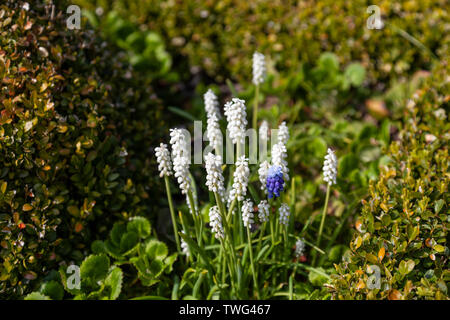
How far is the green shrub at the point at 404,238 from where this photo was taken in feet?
7.29

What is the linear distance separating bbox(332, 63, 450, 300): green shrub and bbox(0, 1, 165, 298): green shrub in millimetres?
1480

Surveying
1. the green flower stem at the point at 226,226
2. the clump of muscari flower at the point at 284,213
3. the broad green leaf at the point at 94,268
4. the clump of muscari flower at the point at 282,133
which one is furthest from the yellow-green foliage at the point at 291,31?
the broad green leaf at the point at 94,268

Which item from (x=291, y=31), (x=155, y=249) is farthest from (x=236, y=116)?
(x=291, y=31)

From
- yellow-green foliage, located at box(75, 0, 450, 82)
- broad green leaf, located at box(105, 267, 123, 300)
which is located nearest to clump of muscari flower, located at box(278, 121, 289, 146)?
broad green leaf, located at box(105, 267, 123, 300)

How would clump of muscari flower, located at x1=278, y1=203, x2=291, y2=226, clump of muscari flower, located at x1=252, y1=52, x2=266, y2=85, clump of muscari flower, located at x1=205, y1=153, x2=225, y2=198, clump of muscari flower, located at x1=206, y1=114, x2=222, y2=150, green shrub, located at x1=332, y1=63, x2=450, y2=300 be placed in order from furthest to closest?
clump of muscari flower, located at x1=252, y1=52, x2=266, y2=85
clump of muscari flower, located at x1=278, y1=203, x2=291, y2=226
clump of muscari flower, located at x1=206, y1=114, x2=222, y2=150
green shrub, located at x1=332, y1=63, x2=450, y2=300
clump of muscari flower, located at x1=205, y1=153, x2=225, y2=198

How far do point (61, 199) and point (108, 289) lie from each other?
0.61 meters

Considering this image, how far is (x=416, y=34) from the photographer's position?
14.5ft

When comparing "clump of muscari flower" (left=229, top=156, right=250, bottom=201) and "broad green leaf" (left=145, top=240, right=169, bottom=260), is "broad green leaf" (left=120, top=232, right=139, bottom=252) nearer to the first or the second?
"broad green leaf" (left=145, top=240, right=169, bottom=260)

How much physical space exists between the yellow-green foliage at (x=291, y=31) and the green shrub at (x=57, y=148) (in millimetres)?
1731

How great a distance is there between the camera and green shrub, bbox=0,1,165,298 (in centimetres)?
256

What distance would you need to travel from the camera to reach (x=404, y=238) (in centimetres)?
238

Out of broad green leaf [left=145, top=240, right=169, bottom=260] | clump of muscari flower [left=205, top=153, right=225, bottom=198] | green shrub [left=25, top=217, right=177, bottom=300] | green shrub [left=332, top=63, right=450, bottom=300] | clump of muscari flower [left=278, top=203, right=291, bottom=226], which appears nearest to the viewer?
clump of muscari flower [left=205, top=153, right=225, bottom=198]
